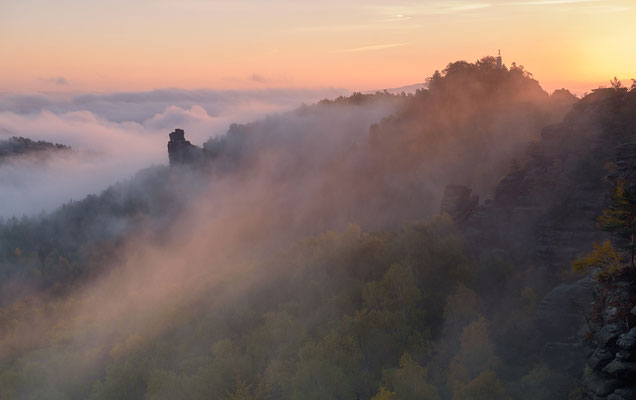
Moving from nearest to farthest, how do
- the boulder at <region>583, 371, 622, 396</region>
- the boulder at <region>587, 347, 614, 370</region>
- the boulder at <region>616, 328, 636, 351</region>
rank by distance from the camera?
1. the boulder at <region>616, 328, 636, 351</region>
2. the boulder at <region>583, 371, 622, 396</region>
3. the boulder at <region>587, 347, 614, 370</region>

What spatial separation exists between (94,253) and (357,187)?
405 feet

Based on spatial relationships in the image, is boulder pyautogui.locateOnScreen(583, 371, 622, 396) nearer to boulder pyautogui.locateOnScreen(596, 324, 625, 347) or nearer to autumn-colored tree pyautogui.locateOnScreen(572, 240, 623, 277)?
boulder pyautogui.locateOnScreen(596, 324, 625, 347)

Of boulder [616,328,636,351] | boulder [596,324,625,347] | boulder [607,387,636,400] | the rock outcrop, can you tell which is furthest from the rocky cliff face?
boulder [616,328,636,351]

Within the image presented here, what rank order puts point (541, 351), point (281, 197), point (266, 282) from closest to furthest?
point (541, 351) < point (266, 282) < point (281, 197)

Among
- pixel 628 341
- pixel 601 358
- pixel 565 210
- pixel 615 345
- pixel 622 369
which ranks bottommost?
pixel 601 358

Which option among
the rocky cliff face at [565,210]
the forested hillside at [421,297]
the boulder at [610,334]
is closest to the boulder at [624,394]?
the boulder at [610,334]

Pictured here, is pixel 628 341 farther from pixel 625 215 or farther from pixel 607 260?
pixel 625 215

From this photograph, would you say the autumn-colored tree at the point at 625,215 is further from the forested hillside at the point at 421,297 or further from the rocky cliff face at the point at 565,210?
the rocky cliff face at the point at 565,210

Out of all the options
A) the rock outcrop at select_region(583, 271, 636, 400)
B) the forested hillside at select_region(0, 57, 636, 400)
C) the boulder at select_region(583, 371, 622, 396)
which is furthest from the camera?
the forested hillside at select_region(0, 57, 636, 400)

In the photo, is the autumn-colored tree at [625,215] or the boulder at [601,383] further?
the autumn-colored tree at [625,215]

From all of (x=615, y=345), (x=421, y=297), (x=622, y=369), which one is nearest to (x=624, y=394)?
(x=622, y=369)

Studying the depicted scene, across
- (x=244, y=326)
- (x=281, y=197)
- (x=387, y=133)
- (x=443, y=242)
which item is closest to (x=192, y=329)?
(x=244, y=326)

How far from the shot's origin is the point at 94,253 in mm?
190250

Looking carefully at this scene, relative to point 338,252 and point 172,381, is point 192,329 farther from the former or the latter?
point 338,252
